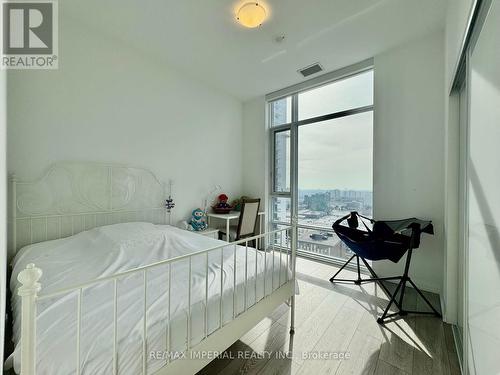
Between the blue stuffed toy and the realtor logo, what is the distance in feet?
7.13

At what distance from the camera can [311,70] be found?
2.98 metres

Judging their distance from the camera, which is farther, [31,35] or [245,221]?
[245,221]

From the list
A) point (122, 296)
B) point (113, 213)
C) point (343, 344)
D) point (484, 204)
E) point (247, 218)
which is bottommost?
point (343, 344)

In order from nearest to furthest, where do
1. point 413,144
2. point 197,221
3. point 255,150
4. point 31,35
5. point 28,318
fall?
point 28,318 → point 31,35 → point 413,144 → point 197,221 → point 255,150

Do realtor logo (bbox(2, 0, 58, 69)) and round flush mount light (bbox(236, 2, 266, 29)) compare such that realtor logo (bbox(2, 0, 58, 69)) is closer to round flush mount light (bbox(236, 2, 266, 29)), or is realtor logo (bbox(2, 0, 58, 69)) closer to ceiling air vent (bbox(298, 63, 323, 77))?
round flush mount light (bbox(236, 2, 266, 29))

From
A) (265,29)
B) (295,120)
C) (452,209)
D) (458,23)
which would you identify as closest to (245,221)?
(295,120)

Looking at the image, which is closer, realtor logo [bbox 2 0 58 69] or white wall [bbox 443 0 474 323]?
white wall [bbox 443 0 474 323]

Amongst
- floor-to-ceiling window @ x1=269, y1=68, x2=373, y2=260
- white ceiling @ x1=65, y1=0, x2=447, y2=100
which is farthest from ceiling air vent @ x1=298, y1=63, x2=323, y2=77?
floor-to-ceiling window @ x1=269, y1=68, x2=373, y2=260

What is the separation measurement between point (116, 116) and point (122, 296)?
2142mm

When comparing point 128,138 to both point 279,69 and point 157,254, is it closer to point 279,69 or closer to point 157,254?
point 157,254

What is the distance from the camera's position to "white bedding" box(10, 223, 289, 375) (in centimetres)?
81

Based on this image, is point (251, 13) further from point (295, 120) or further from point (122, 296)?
point (122, 296)

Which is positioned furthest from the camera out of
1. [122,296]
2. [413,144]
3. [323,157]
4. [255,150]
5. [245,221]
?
[255,150]

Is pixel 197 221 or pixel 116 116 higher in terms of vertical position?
pixel 116 116
